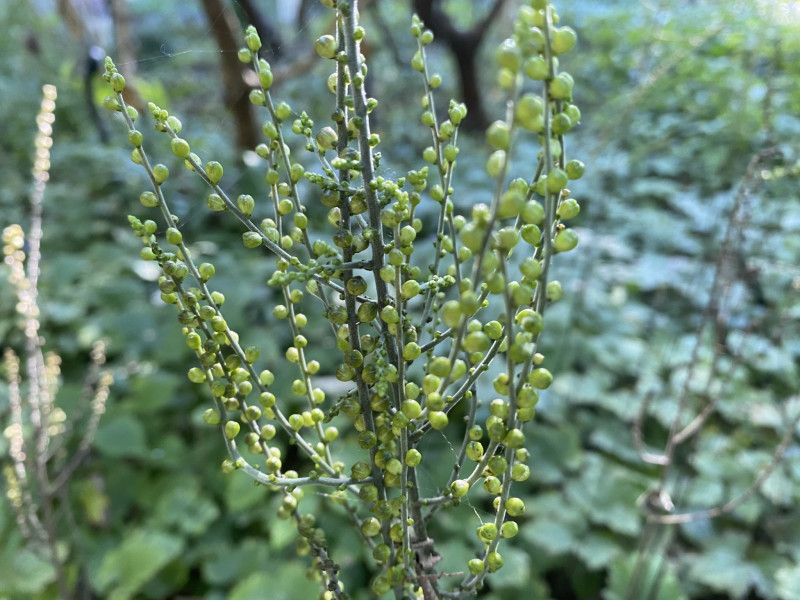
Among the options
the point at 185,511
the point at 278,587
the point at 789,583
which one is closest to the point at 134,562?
the point at 185,511

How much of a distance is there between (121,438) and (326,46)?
1333 mm

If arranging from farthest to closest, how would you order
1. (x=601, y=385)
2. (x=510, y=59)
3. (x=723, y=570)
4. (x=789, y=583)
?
1. (x=601, y=385)
2. (x=723, y=570)
3. (x=789, y=583)
4. (x=510, y=59)

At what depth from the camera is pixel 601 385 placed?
1575 mm

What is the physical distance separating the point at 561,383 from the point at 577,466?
271mm

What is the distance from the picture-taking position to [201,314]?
11.9 inches

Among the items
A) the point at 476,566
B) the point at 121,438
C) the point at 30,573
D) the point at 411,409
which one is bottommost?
the point at 30,573

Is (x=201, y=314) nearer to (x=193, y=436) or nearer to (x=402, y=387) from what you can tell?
(x=402, y=387)

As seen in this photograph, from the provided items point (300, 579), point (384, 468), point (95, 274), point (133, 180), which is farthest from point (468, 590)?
point (133, 180)

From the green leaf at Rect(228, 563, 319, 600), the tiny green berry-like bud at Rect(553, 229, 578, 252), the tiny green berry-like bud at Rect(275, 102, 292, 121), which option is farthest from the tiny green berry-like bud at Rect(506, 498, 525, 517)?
the green leaf at Rect(228, 563, 319, 600)

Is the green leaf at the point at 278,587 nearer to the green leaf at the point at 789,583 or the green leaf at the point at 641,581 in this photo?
the green leaf at the point at 641,581

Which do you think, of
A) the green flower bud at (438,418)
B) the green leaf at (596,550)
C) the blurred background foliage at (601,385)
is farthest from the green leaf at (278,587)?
the green flower bud at (438,418)

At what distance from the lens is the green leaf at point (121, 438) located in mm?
1328

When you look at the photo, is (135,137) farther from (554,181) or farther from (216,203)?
(554,181)

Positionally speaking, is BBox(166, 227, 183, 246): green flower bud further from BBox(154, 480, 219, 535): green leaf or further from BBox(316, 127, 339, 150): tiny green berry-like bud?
BBox(154, 480, 219, 535): green leaf
